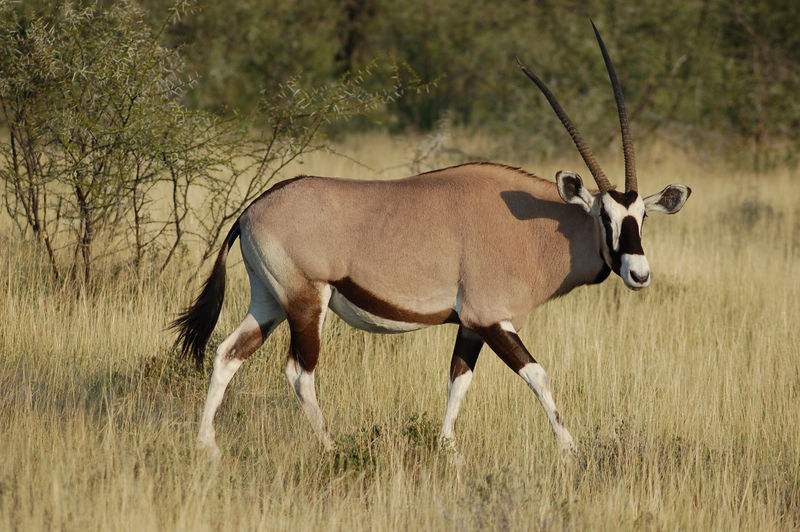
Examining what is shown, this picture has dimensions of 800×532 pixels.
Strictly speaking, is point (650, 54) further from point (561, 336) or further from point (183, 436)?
point (183, 436)

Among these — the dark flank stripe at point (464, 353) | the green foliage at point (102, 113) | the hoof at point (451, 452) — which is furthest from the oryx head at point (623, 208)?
the green foliage at point (102, 113)

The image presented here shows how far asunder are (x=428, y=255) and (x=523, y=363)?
776mm

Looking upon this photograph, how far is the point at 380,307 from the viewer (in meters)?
5.13

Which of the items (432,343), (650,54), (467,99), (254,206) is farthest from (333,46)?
(254,206)

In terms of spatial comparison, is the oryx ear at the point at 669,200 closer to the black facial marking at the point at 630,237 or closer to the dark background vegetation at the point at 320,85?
the black facial marking at the point at 630,237

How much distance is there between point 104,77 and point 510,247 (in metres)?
3.88

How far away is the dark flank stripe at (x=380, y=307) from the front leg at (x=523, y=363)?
27cm

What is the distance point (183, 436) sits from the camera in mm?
5074

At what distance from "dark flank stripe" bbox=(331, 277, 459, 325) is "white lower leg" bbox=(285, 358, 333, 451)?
0.54 metres

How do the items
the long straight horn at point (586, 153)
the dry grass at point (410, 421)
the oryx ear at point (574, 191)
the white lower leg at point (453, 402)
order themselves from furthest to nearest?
1. the white lower leg at point (453, 402)
2. the long straight horn at point (586, 153)
3. the oryx ear at point (574, 191)
4. the dry grass at point (410, 421)

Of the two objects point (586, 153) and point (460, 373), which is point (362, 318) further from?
point (586, 153)

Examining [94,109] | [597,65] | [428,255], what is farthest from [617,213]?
[597,65]

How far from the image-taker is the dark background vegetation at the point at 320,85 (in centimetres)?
759

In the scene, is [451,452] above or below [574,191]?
below
